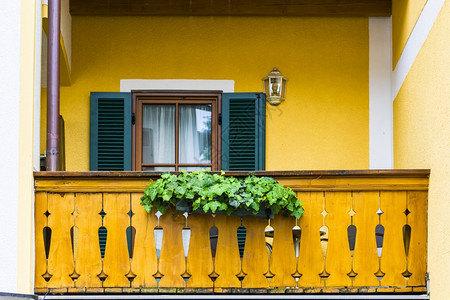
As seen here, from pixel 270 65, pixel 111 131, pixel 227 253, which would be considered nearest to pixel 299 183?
pixel 227 253

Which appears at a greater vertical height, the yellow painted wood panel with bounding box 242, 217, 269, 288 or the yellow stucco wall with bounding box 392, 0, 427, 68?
the yellow stucco wall with bounding box 392, 0, 427, 68

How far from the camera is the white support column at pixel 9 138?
550 cm

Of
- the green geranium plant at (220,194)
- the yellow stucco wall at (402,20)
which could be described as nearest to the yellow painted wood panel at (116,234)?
the green geranium plant at (220,194)

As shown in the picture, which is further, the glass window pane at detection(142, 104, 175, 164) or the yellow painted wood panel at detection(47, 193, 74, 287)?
the glass window pane at detection(142, 104, 175, 164)

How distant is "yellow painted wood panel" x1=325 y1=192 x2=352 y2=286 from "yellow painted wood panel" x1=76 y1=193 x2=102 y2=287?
5.96ft

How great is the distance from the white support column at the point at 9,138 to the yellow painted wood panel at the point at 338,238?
2.43m

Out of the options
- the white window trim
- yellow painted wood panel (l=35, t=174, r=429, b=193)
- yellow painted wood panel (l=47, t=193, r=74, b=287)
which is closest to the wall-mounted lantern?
the white window trim

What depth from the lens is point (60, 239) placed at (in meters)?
5.69

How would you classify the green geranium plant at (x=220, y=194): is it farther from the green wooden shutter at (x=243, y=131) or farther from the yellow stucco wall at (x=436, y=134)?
the green wooden shutter at (x=243, y=131)

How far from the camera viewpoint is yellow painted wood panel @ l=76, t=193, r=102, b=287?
18.6 ft

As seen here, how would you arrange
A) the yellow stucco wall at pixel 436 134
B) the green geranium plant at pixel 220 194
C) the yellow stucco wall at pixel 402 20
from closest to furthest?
the yellow stucco wall at pixel 436 134, the green geranium plant at pixel 220 194, the yellow stucco wall at pixel 402 20

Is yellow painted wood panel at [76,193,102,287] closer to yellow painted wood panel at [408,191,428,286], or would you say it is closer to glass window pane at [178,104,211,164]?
glass window pane at [178,104,211,164]

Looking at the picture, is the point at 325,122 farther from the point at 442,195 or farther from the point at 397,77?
the point at 442,195

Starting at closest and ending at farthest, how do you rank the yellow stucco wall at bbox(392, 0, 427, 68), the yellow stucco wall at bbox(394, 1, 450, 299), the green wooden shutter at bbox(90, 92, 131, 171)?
the yellow stucco wall at bbox(394, 1, 450, 299)
the yellow stucco wall at bbox(392, 0, 427, 68)
the green wooden shutter at bbox(90, 92, 131, 171)
